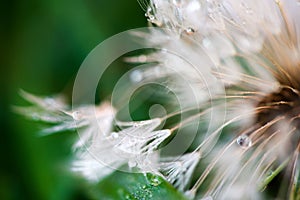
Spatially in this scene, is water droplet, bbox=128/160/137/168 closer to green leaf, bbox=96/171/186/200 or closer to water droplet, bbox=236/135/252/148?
green leaf, bbox=96/171/186/200

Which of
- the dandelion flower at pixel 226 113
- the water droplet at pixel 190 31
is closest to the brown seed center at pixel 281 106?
the dandelion flower at pixel 226 113

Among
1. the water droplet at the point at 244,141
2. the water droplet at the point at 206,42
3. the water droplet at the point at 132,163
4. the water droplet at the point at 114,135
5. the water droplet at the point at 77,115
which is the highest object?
the water droplet at the point at 77,115

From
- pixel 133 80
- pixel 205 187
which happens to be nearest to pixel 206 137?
pixel 205 187

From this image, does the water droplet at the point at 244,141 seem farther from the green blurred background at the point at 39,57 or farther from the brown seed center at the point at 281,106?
the green blurred background at the point at 39,57

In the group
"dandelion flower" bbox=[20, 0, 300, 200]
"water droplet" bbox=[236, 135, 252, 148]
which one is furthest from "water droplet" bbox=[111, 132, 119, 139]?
"water droplet" bbox=[236, 135, 252, 148]

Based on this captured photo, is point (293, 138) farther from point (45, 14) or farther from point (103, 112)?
point (45, 14)

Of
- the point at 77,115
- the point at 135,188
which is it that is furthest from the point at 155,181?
the point at 77,115
